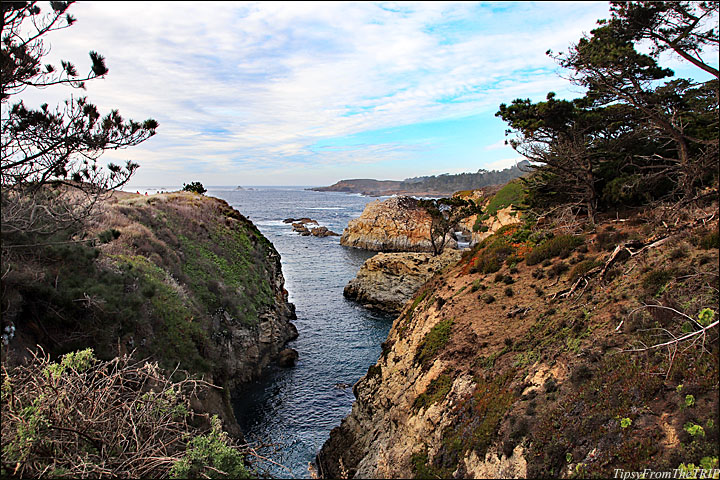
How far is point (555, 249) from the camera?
16.5 meters

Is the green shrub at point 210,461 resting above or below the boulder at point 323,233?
below

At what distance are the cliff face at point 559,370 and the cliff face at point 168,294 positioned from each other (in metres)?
7.14

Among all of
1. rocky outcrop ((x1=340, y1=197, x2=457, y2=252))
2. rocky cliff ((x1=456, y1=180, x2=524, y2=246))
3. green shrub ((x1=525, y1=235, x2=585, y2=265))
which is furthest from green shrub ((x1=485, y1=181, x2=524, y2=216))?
green shrub ((x1=525, y1=235, x2=585, y2=265))

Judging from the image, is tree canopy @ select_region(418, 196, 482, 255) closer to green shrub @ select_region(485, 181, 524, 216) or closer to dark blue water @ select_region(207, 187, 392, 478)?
dark blue water @ select_region(207, 187, 392, 478)

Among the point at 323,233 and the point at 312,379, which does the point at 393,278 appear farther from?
the point at 323,233

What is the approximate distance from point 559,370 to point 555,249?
8345 millimetres

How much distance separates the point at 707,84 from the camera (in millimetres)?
14211

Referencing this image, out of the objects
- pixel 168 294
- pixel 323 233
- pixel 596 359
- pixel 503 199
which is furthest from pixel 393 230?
pixel 596 359

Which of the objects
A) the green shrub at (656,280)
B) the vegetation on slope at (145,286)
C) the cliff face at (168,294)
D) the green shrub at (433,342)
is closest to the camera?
the green shrub at (656,280)

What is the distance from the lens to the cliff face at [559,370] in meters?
7.13

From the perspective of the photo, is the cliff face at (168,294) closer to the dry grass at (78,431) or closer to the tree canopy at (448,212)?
the dry grass at (78,431)

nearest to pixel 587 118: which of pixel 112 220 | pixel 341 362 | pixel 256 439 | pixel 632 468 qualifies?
pixel 632 468

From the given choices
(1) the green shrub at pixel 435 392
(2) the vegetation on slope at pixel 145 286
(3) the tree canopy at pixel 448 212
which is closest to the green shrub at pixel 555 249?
(1) the green shrub at pixel 435 392

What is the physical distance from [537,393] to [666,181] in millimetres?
14032
